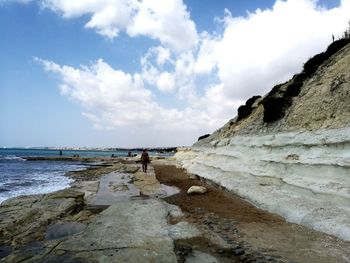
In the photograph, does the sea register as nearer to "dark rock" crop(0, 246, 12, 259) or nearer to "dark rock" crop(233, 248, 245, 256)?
"dark rock" crop(0, 246, 12, 259)

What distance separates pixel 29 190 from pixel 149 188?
7146 millimetres

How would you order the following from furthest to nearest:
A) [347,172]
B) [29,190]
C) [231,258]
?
[29,190] < [347,172] < [231,258]

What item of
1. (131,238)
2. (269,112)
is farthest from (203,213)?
(269,112)

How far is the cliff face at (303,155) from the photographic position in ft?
31.0

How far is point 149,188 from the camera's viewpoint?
16859mm

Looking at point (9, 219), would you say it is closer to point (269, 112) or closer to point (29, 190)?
point (29, 190)

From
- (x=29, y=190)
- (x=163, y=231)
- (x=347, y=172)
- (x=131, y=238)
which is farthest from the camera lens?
(x=29, y=190)

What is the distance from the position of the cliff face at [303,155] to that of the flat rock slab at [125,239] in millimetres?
3924

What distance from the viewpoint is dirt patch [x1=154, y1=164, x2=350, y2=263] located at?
255 inches

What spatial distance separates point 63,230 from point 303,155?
8915 mm

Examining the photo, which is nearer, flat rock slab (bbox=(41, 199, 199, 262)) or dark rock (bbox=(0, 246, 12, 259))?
flat rock slab (bbox=(41, 199, 199, 262))

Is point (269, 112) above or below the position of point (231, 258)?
above

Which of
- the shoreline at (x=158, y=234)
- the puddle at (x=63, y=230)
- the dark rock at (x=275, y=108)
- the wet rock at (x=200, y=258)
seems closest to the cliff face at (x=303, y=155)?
the dark rock at (x=275, y=108)

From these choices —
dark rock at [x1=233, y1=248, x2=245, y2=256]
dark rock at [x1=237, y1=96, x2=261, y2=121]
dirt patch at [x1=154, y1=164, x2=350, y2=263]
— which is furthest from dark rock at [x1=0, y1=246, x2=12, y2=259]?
dark rock at [x1=237, y1=96, x2=261, y2=121]
